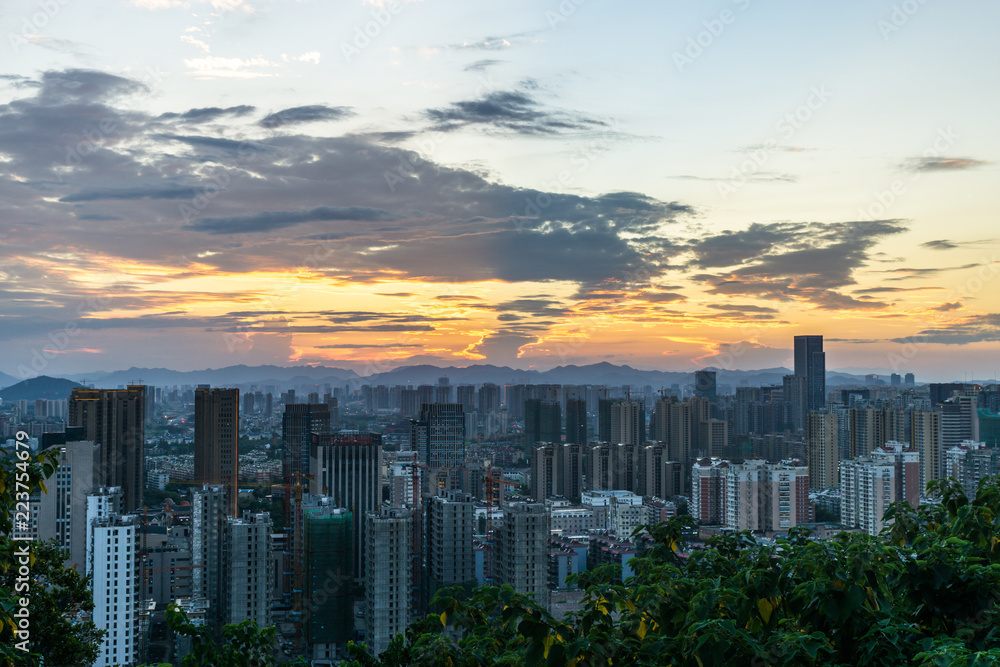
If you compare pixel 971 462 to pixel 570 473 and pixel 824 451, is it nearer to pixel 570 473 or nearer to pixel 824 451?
pixel 824 451

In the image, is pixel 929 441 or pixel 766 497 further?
pixel 929 441

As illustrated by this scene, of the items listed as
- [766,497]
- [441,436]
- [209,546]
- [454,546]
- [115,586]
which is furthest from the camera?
[441,436]

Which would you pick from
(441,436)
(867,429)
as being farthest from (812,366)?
(441,436)

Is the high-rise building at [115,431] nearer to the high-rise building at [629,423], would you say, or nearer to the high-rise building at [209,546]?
the high-rise building at [209,546]

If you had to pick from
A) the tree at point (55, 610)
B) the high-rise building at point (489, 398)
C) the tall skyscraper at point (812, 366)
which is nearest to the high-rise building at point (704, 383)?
the tall skyscraper at point (812, 366)

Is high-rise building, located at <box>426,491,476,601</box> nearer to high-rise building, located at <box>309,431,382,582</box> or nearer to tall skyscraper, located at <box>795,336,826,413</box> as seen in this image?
high-rise building, located at <box>309,431,382,582</box>

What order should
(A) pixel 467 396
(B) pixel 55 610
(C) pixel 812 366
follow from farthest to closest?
(A) pixel 467 396 < (C) pixel 812 366 < (B) pixel 55 610

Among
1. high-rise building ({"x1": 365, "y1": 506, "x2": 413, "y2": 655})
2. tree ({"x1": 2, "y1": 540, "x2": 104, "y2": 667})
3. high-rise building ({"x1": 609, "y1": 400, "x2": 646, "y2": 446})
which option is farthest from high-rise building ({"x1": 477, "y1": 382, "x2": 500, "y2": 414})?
tree ({"x1": 2, "y1": 540, "x2": 104, "y2": 667})

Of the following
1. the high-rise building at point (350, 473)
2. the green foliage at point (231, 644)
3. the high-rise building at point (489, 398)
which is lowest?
the high-rise building at point (350, 473)
